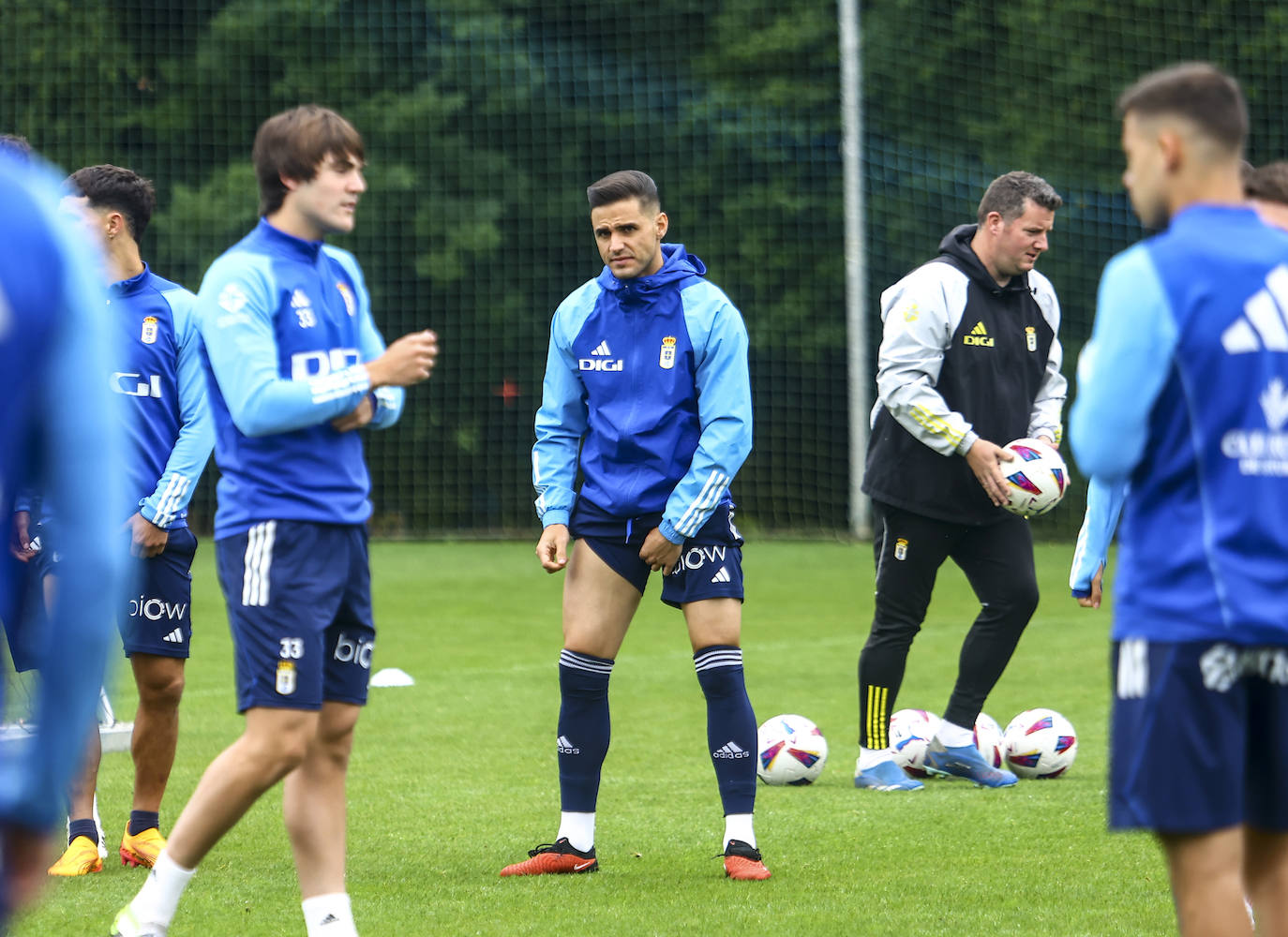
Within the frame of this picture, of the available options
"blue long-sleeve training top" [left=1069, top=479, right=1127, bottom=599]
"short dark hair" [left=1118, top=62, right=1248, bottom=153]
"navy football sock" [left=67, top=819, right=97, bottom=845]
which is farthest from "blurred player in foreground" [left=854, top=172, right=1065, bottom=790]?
"short dark hair" [left=1118, top=62, right=1248, bottom=153]

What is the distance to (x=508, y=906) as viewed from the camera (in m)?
4.52

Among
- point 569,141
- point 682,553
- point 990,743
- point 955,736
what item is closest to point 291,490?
point 682,553

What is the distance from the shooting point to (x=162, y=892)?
375 centimetres

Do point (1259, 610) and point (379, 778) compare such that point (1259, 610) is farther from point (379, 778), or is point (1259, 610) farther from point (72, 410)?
point (379, 778)

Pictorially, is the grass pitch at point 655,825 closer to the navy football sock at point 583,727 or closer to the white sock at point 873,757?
the white sock at point 873,757

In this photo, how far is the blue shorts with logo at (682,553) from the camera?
4.99 meters

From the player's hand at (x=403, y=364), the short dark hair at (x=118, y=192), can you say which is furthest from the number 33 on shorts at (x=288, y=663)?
the short dark hair at (x=118, y=192)

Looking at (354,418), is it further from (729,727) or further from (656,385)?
(729,727)

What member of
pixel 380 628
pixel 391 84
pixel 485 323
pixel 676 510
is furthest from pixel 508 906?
pixel 391 84

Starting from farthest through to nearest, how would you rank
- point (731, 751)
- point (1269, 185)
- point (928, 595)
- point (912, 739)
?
1. point (912, 739)
2. point (928, 595)
3. point (731, 751)
4. point (1269, 185)

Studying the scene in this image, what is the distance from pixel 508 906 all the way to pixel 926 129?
1812 centimetres

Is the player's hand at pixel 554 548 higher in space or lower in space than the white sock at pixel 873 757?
higher

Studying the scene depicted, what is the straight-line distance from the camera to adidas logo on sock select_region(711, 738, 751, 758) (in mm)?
4941

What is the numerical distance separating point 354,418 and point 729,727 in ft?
5.92
